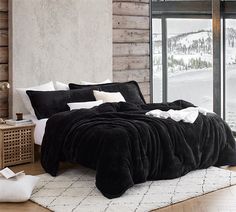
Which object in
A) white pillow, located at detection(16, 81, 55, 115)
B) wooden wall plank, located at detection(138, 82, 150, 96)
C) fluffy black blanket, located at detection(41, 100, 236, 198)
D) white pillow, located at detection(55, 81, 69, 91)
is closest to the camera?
fluffy black blanket, located at detection(41, 100, 236, 198)

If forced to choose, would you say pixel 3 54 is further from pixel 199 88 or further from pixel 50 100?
pixel 199 88

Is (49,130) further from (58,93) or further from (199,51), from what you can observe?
(199,51)

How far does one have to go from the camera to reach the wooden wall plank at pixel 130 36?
735 centimetres

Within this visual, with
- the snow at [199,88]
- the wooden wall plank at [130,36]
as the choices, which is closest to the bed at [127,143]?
the snow at [199,88]

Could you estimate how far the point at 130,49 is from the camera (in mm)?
7547

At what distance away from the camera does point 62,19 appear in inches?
255

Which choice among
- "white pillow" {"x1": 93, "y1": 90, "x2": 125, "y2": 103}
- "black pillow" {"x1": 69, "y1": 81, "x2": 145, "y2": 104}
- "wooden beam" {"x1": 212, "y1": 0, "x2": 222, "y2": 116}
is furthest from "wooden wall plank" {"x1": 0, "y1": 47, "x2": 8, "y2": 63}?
"wooden beam" {"x1": 212, "y1": 0, "x2": 222, "y2": 116}

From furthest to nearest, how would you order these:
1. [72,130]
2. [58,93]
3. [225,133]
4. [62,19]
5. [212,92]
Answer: [212,92] → [62,19] → [58,93] → [225,133] → [72,130]

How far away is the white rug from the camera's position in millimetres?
3947

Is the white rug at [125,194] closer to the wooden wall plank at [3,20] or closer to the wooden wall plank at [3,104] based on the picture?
the wooden wall plank at [3,104]

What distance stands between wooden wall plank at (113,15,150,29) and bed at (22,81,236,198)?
2.10 meters

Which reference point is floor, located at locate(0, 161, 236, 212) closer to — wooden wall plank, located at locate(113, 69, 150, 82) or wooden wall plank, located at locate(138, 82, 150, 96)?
wooden wall plank, located at locate(113, 69, 150, 82)

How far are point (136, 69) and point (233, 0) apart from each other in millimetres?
1891

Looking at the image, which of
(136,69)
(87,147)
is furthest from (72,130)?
(136,69)
